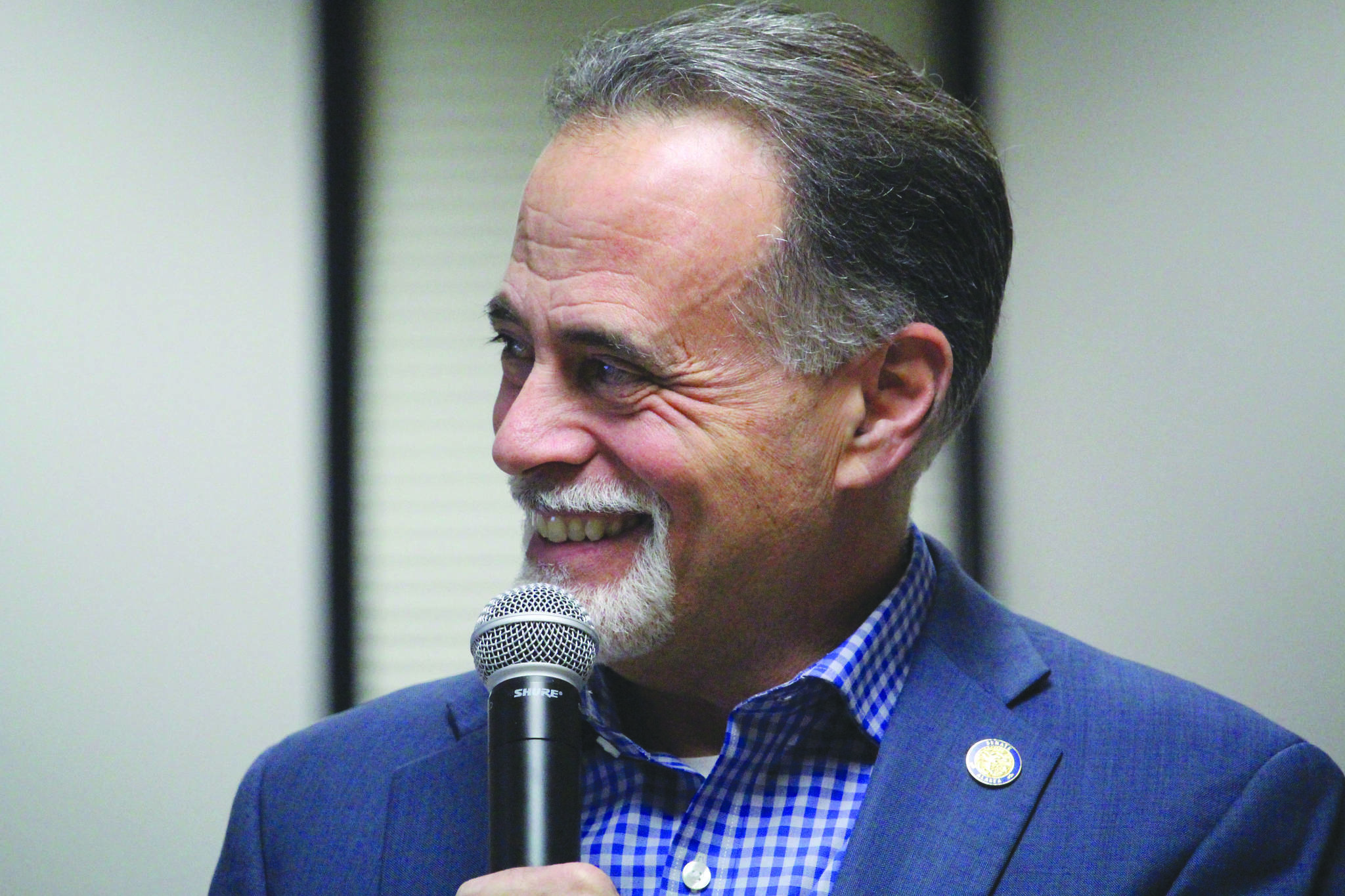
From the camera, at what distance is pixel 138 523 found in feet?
8.20

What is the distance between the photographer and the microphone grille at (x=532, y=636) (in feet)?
3.47

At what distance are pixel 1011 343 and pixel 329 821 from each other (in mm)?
1855

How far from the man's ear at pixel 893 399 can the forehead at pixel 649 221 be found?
22cm

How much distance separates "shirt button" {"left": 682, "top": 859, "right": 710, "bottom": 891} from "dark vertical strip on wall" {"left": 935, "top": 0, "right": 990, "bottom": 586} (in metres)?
1.55

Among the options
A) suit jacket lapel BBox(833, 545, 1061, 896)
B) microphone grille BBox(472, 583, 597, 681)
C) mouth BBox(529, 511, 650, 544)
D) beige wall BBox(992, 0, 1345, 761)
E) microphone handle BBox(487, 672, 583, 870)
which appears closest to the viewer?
microphone handle BBox(487, 672, 583, 870)

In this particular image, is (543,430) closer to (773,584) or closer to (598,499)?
(598,499)

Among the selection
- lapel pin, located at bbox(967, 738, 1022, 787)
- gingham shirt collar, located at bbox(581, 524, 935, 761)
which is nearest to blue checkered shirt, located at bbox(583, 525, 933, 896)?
gingham shirt collar, located at bbox(581, 524, 935, 761)

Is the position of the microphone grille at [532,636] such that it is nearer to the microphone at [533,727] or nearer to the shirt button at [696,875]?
the microphone at [533,727]

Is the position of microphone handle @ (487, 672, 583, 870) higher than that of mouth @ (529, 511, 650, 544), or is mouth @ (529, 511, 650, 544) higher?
mouth @ (529, 511, 650, 544)

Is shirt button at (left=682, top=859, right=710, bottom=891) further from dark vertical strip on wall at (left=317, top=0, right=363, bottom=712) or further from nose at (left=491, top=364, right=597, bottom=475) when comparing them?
dark vertical strip on wall at (left=317, top=0, right=363, bottom=712)

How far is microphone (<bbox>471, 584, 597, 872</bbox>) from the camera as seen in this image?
961mm

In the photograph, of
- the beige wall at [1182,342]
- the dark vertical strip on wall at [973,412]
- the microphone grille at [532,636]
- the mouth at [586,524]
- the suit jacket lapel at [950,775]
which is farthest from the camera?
the dark vertical strip on wall at [973,412]

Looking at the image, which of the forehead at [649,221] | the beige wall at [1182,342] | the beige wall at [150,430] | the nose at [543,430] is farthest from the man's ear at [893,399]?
the beige wall at [150,430]

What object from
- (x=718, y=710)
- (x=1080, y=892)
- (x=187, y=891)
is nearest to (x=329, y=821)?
(x=718, y=710)
